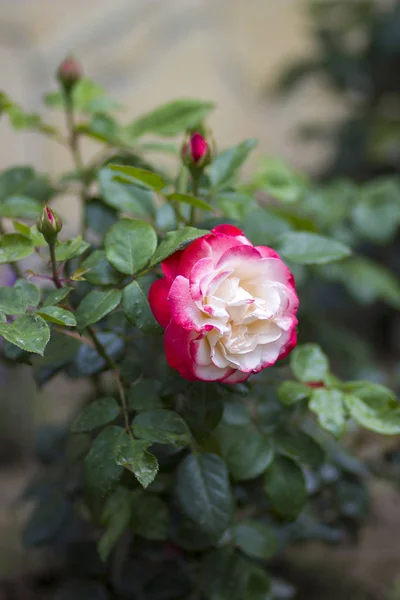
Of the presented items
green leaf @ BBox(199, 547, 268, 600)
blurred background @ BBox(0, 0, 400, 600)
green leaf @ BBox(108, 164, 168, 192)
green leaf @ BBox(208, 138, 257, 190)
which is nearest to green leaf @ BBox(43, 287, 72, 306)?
green leaf @ BBox(108, 164, 168, 192)

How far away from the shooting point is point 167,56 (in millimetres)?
2750

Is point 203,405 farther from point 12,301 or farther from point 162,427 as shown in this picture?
point 12,301

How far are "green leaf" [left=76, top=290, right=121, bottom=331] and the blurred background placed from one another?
111 cm

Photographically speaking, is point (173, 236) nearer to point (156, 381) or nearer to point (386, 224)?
point (156, 381)

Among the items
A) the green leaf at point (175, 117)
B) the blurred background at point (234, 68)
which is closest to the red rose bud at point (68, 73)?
the green leaf at point (175, 117)

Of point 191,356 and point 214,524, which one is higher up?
point 191,356

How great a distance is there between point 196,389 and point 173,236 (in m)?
0.14

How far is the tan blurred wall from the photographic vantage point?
262 centimetres

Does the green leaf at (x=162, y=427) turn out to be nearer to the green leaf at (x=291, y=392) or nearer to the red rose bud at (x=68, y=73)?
the green leaf at (x=291, y=392)

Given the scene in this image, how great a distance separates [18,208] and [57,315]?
231 mm

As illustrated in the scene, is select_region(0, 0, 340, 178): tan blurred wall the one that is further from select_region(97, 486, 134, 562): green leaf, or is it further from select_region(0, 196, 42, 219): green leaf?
select_region(97, 486, 134, 562): green leaf

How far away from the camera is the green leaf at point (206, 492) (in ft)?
2.02

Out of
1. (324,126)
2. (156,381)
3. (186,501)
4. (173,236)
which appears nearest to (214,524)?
(186,501)

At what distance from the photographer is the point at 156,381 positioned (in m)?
0.64
